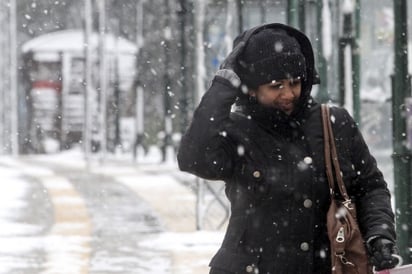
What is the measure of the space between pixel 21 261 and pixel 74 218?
12.0ft

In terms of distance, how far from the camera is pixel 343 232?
162 inches

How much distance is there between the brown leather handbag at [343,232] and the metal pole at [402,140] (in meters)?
4.22

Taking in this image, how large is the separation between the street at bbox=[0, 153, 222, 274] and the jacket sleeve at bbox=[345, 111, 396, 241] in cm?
546

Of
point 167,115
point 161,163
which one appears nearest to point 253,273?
point 167,115

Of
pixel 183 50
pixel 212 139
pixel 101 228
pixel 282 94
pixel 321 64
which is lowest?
pixel 101 228

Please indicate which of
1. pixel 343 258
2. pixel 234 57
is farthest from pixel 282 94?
pixel 343 258

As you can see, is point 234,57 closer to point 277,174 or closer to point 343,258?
point 277,174

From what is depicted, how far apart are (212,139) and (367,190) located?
564 millimetres

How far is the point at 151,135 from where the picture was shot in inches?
1414

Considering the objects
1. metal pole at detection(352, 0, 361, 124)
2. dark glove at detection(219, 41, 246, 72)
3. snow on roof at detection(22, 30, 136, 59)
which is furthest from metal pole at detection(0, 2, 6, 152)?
dark glove at detection(219, 41, 246, 72)

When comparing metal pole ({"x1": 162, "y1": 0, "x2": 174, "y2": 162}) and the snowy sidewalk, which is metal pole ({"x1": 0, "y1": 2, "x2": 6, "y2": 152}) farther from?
the snowy sidewalk

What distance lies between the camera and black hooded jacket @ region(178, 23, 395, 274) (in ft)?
13.7

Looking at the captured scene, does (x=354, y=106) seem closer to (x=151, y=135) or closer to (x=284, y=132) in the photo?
(x=284, y=132)

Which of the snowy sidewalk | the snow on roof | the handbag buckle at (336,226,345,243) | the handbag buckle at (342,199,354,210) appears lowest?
the snowy sidewalk
